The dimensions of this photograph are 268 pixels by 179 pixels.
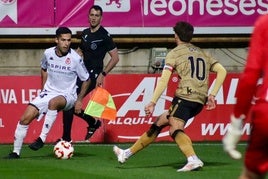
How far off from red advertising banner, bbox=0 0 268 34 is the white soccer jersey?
4.89m

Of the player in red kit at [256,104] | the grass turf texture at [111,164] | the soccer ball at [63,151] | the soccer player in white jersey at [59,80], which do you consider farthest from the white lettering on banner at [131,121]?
the player in red kit at [256,104]

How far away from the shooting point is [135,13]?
19.1 meters

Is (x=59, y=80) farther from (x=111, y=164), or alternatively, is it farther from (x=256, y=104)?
(x=256, y=104)

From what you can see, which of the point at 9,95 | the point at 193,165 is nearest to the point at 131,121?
the point at 9,95

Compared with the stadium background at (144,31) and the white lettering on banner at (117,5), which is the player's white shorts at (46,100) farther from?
the white lettering on banner at (117,5)

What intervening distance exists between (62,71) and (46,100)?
1.85ft

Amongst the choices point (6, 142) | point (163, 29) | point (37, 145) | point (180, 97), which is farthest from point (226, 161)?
point (163, 29)

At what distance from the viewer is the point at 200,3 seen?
758 inches

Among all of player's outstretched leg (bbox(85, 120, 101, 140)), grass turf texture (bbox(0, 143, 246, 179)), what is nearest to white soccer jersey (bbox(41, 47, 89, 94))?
grass turf texture (bbox(0, 143, 246, 179))

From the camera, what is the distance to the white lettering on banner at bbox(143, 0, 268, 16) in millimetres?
19141

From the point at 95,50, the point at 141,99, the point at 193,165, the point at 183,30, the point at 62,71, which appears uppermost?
the point at 183,30

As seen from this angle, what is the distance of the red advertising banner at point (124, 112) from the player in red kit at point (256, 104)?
33.1 feet

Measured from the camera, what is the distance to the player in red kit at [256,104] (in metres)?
6.26

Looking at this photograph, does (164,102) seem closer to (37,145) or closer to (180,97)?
(37,145)
